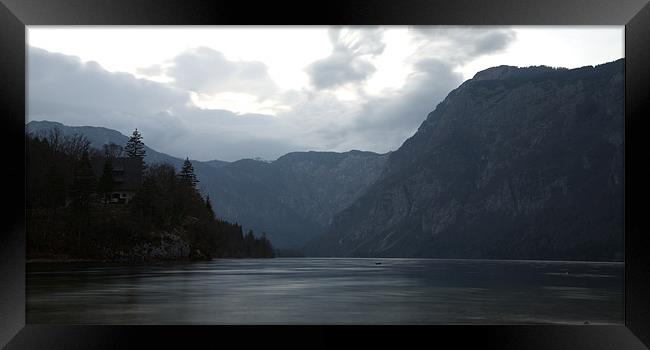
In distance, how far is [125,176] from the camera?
84812 mm

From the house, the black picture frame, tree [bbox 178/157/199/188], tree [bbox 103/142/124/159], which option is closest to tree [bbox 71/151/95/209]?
the house

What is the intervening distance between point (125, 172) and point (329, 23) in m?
80.7

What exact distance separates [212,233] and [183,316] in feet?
255

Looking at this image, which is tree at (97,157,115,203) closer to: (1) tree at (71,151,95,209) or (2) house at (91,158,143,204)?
(2) house at (91,158,143,204)

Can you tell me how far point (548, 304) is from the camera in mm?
23797

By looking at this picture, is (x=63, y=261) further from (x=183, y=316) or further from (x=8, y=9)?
(x=8, y=9)

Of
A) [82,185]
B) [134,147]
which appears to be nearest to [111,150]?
[134,147]

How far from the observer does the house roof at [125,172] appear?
84312 mm

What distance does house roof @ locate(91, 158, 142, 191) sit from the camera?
84.3m

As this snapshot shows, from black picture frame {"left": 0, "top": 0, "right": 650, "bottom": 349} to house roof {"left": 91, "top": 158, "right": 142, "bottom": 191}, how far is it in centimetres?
7733

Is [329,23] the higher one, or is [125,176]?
[329,23]

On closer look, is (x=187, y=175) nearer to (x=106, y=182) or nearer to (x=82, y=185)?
(x=106, y=182)

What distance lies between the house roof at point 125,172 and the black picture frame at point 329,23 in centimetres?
7733

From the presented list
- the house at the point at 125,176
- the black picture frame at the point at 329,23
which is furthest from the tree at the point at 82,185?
the black picture frame at the point at 329,23
